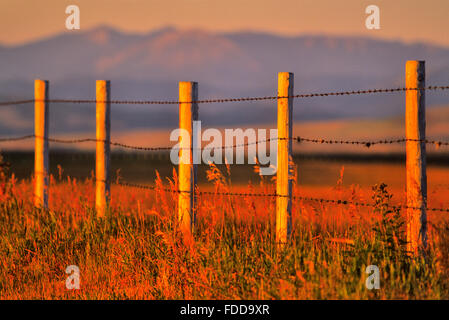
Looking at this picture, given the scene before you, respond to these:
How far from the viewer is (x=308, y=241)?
8.91m

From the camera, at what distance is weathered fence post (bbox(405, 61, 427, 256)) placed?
795 centimetres

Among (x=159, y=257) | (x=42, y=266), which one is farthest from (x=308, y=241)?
(x=42, y=266)

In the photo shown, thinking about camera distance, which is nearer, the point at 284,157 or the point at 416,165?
the point at 416,165

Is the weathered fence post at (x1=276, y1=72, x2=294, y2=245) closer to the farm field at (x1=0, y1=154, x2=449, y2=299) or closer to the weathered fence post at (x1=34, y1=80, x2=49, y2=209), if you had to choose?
the farm field at (x1=0, y1=154, x2=449, y2=299)

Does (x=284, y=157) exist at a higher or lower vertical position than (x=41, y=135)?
lower

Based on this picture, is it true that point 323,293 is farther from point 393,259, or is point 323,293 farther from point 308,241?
point 308,241

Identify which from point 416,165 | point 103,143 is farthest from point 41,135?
point 416,165

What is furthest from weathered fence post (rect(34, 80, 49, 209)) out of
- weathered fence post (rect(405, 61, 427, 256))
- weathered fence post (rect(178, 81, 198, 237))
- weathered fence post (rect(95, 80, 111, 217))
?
weathered fence post (rect(405, 61, 427, 256))

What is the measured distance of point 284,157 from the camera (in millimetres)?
9078

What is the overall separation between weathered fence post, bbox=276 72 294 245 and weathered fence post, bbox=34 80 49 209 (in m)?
6.20

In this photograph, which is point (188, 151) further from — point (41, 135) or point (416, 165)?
point (41, 135)

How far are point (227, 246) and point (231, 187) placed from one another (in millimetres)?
1655

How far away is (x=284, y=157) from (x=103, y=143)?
13.8ft

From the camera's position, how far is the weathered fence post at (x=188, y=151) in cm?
1001
